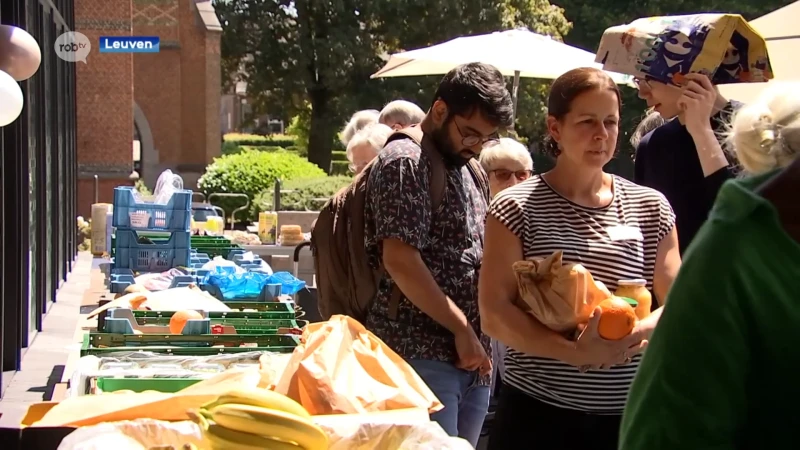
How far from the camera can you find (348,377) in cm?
300

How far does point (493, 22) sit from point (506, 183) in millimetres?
27257

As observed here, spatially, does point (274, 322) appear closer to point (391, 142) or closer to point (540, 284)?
point (391, 142)

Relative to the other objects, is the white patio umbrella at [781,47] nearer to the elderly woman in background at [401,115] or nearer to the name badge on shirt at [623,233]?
the elderly woman in background at [401,115]

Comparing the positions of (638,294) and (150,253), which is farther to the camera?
(150,253)

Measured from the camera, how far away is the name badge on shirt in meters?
3.07

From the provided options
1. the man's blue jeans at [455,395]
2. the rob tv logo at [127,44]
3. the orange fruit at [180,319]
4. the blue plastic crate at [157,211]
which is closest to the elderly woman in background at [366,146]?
the orange fruit at [180,319]

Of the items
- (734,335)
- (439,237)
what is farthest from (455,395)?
(734,335)

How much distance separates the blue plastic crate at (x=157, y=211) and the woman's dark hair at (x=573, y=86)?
4.92 meters

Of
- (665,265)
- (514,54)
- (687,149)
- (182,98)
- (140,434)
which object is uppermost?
(182,98)

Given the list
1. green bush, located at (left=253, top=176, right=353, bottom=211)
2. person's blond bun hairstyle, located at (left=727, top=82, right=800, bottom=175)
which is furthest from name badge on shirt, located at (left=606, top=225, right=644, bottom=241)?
green bush, located at (left=253, top=176, right=353, bottom=211)

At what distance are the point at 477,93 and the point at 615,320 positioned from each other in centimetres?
106

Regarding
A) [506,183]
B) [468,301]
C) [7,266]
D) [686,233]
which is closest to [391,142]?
[468,301]

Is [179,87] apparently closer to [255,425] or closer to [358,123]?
[358,123]

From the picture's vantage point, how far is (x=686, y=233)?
383 cm
